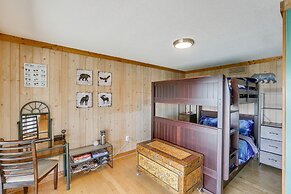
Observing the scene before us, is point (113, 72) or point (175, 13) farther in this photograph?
point (113, 72)

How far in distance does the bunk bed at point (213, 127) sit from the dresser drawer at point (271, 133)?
29.1 inches

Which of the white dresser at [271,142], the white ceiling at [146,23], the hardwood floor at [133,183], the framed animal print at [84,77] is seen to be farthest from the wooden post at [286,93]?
the framed animal print at [84,77]

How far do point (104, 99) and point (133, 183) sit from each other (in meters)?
1.65

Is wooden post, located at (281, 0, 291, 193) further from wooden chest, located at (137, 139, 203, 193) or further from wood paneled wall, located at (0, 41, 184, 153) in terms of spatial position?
wood paneled wall, located at (0, 41, 184, 153)

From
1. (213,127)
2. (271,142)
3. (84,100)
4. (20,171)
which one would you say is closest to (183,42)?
(213,127)

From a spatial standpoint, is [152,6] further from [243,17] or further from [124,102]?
[124,102]

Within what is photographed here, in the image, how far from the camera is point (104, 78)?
9.80ft

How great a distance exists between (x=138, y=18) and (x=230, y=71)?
10.2 feet

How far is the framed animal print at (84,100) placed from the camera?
2.67 m

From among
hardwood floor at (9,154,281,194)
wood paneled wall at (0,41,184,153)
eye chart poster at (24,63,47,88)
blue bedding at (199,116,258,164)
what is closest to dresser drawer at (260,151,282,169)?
hardwood floor at (9,154,281,194)

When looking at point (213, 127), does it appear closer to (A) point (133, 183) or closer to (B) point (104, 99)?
(A) point (133, 183)

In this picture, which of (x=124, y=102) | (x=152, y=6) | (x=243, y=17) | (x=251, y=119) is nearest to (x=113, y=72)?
(x=124, y=102)

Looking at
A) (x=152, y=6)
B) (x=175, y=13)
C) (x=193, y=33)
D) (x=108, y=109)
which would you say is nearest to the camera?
(x=152, y=6)

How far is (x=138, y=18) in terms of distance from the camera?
156 centimetres
